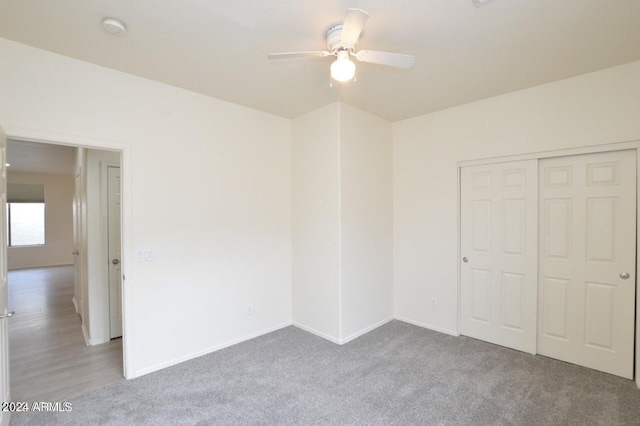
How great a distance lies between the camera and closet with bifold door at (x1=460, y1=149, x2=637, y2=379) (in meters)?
2.77

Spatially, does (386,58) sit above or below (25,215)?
above

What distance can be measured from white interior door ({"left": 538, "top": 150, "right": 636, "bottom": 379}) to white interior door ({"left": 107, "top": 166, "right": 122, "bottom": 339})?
4.94 meters

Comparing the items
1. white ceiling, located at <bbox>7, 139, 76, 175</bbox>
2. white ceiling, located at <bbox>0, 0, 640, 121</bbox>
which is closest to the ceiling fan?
white ceiling, located at <bbox>0, 0, 640, 121</bbox>

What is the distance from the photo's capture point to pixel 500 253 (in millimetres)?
3436

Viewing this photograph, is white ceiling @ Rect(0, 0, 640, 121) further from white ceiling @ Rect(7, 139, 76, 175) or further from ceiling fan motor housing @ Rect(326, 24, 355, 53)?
white ceiling @ Rect(7, 139, 76, 175)

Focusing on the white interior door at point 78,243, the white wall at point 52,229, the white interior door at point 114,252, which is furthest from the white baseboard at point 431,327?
the white wall at point 52,229

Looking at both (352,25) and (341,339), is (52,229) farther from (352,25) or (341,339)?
(352,25)

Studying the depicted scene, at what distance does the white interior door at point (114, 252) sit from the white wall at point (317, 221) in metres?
2.23

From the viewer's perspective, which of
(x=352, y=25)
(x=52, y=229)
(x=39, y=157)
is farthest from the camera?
(x=52, y=229)

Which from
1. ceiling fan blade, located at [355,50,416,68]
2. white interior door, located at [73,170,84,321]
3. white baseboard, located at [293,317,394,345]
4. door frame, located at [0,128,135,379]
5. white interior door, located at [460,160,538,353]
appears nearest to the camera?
ceiling fan blade, located at [355,50,416,68]

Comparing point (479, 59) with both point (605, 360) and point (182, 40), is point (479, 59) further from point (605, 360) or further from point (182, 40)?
point (605, 360)

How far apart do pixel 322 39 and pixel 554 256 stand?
122 inches

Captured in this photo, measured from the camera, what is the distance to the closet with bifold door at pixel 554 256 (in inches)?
109

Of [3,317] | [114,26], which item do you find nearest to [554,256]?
[114,26]
